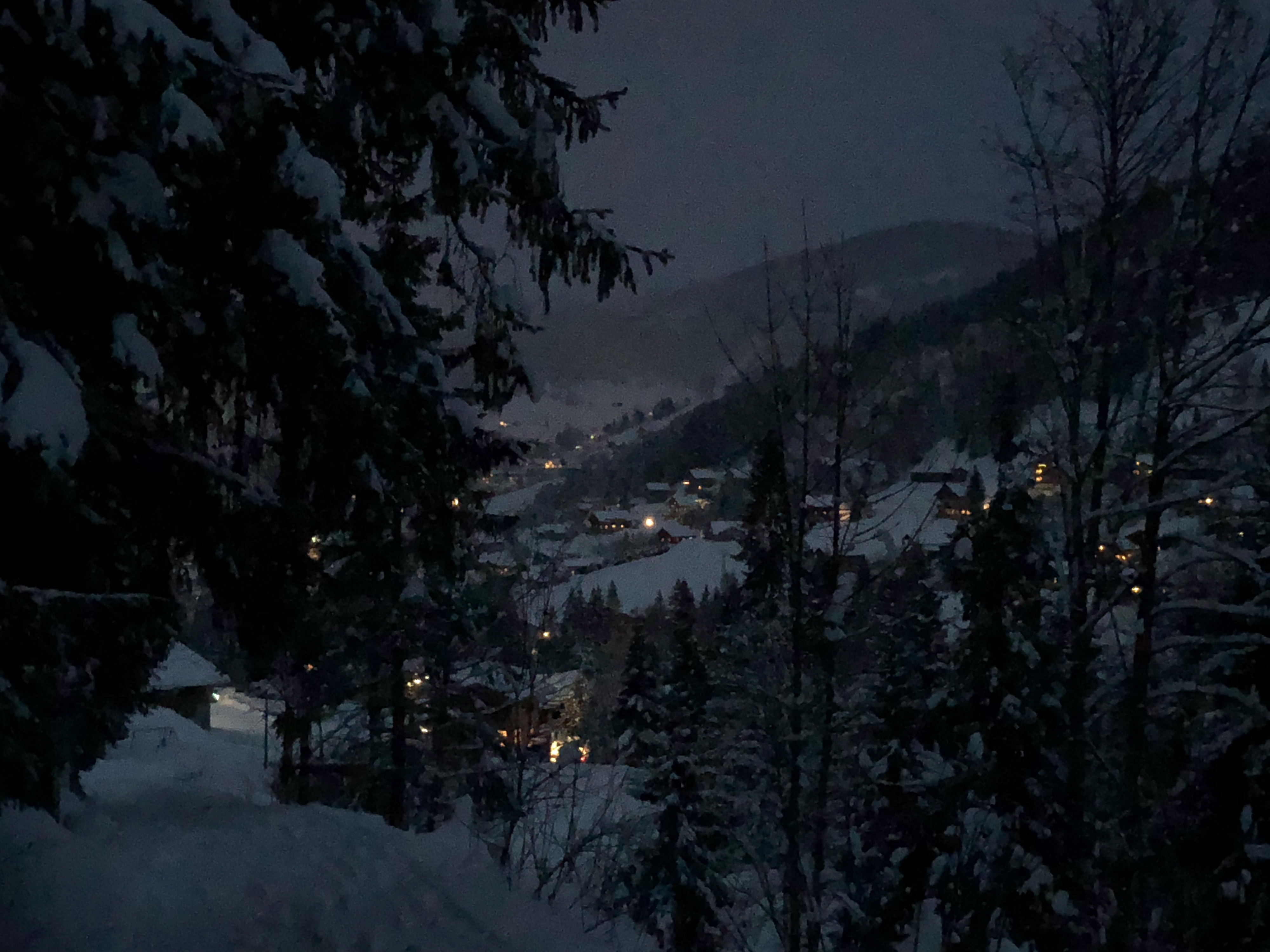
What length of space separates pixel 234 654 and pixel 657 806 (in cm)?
1359

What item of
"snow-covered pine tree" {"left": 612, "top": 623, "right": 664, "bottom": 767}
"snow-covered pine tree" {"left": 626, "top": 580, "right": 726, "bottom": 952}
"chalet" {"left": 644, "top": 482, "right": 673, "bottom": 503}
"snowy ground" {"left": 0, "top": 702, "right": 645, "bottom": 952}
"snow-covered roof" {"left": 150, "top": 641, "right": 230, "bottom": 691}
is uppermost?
"chalet" {"left": 644, "top": 482, "right": 673, "bottom": 503}

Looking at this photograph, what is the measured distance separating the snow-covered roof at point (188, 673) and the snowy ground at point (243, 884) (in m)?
15.3

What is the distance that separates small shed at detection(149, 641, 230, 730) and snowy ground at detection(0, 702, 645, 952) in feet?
43.8

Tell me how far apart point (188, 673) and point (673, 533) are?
65.5 meters

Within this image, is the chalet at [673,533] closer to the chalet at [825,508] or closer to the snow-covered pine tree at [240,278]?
the chalet at [825,508]

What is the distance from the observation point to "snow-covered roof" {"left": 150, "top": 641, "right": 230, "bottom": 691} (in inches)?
727

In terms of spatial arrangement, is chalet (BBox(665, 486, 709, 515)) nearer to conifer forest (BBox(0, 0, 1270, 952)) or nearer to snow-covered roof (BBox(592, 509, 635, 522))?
snow-covered roof (BBox(592, 509, 635, 522))

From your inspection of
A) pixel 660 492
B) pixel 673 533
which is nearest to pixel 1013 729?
pixel 673 533

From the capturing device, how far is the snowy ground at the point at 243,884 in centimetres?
276

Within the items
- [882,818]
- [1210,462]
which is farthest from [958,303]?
[1210,462]

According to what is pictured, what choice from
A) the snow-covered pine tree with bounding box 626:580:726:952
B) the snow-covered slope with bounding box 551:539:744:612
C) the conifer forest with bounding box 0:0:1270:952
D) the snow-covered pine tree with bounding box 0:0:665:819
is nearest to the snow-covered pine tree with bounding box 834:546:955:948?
the conifer forest with bounding box 0:0:1270:952

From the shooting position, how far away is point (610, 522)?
9162cm

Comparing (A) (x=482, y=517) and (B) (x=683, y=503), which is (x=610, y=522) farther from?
(A) (x=482, y=517)

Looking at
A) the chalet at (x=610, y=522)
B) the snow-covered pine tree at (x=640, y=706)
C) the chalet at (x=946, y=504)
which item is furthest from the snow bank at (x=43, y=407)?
the chalet at (x=610, y=522)
